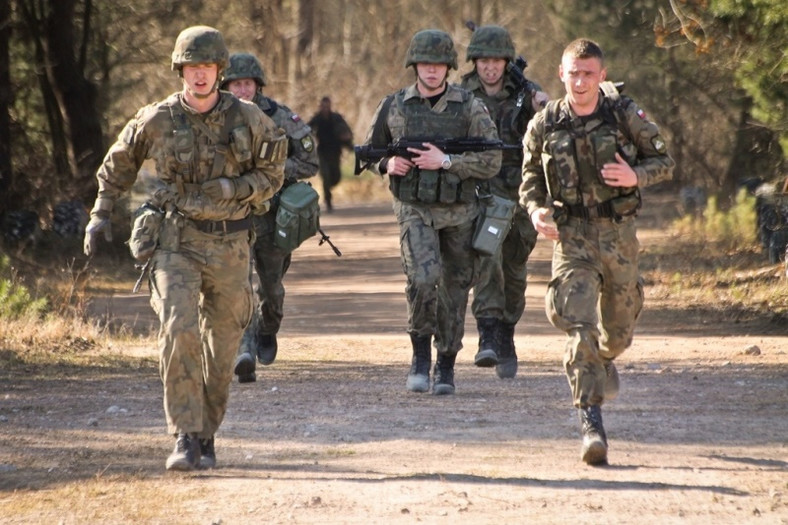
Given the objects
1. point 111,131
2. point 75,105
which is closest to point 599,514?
point 75,105

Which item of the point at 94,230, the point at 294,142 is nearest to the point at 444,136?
the point at 294,142

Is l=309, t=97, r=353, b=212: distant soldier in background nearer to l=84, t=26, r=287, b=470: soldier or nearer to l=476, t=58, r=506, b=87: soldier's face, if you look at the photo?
l=476, t=58, r=506, b=87: soldier's face

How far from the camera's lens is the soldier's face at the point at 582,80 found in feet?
22.6

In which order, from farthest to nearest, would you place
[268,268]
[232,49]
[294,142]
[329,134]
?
[329,134] < [232,49] < [268,268] < [294,142]

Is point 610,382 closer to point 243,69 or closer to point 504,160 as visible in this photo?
point 504,160

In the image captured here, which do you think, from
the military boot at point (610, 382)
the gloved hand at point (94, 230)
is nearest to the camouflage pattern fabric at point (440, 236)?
the military boot at point (610, 382)

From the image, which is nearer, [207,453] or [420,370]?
[207,453]

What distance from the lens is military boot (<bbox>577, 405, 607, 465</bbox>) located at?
22.2 feet

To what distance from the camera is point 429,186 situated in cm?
898

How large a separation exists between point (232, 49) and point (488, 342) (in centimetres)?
1531

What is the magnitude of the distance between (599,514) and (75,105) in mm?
14081

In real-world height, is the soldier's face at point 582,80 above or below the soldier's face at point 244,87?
above

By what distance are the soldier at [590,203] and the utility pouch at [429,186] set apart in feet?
5.92

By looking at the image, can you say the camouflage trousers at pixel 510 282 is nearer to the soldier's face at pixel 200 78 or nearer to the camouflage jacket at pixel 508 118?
the camouflage jacket at pixel 508 118
